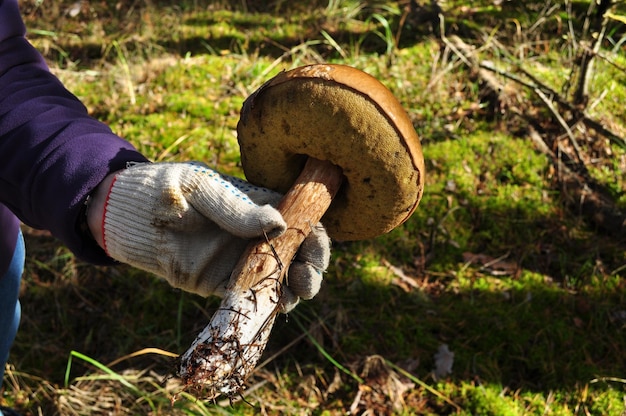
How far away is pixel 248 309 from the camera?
5.35ft

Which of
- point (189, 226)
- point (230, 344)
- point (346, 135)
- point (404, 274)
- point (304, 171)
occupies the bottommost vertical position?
point (404, 274)

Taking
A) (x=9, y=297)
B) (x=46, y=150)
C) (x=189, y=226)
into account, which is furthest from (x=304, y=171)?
(x=9, y=297)

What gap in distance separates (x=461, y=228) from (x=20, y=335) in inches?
100

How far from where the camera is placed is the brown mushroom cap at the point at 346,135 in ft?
5.55

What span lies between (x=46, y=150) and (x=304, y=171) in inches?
33.4

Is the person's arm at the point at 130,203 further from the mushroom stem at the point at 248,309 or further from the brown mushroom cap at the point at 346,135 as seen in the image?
the brown mushroom cap at the point at 346,135

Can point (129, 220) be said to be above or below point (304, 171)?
below

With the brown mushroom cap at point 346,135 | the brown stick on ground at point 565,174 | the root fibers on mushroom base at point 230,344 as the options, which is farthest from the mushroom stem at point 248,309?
the brown stick on ground at point 565,174

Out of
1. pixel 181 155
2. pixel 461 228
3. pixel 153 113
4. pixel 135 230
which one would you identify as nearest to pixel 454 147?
pixel 461 228

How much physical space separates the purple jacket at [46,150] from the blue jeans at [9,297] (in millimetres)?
504

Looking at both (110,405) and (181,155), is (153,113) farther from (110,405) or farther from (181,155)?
(110,405)

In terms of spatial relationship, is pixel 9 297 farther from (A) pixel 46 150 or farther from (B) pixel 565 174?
(B) pixel 565 174

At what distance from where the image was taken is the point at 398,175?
178 cm

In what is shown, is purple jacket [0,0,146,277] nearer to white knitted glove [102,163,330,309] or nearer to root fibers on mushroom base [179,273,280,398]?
white knitted glove [102,163,330,309]
